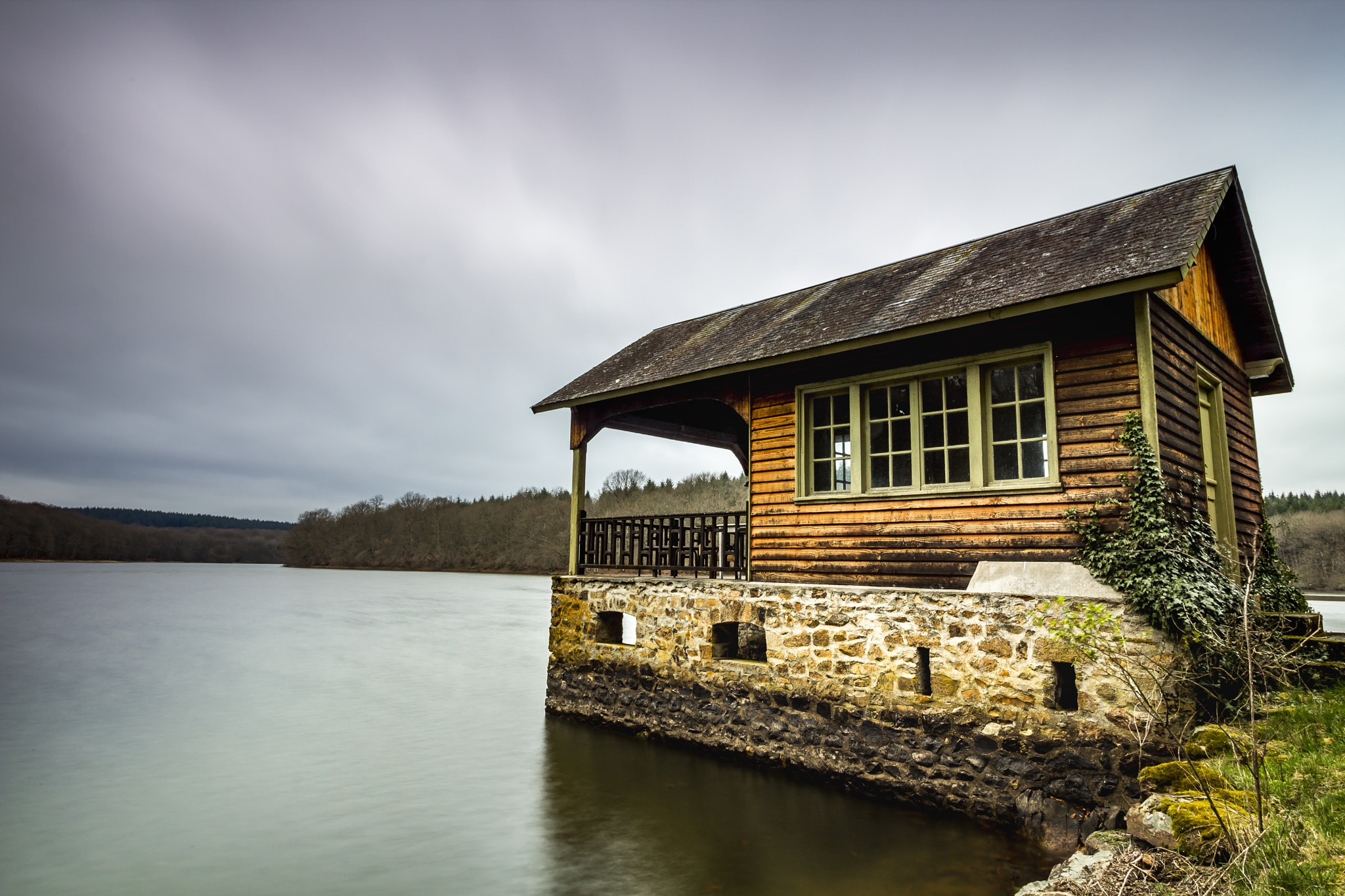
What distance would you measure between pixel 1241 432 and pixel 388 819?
1077 centimetres

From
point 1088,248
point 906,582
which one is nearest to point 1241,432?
point 1088,248

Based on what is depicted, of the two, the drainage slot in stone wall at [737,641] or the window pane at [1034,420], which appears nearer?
the window pane at [1034,420]

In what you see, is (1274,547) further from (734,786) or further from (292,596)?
(292,596)

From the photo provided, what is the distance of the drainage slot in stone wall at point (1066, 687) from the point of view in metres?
6.14

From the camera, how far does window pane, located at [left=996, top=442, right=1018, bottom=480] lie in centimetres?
705

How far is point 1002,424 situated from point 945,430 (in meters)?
0.53

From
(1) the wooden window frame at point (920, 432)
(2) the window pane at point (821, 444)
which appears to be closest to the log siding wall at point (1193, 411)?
(1) the wooden window frame at point (920, 432)

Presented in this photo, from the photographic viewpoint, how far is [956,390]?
293 inches

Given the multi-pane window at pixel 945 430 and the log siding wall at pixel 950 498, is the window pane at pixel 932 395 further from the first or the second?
the log siding wall at pixel 950 498

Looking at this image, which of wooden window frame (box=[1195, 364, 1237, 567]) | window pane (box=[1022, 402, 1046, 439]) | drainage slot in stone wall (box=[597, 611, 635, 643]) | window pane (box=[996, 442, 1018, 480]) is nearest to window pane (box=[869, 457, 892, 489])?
window pane (box=[996, 442, 1018, 480])

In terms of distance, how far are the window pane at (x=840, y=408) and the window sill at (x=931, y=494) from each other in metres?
0.89

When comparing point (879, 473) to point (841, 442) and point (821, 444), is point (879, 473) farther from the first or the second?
point (821, 444)

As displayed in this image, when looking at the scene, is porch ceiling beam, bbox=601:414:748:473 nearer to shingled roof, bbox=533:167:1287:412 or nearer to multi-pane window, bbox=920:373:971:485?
shingled roof, bbox=533:167:1287:412

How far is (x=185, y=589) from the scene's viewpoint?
1879 inches
